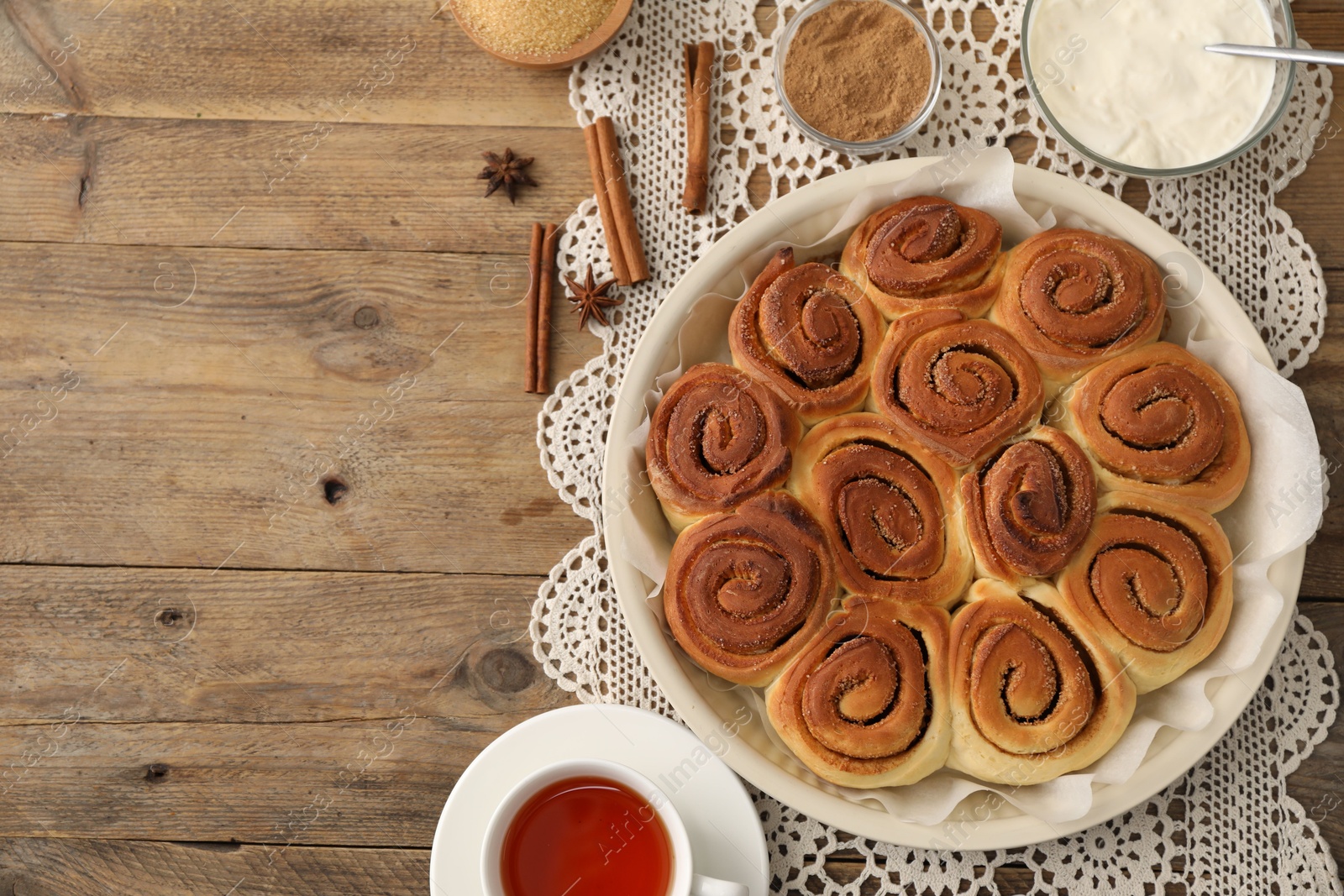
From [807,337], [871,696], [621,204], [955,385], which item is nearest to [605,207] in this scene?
[621,204]

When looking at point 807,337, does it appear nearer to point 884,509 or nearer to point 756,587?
point 884,509

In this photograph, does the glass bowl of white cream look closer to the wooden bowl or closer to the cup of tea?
the wooden bowl

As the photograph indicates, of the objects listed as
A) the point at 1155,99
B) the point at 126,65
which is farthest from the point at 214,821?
the point at 1155,99

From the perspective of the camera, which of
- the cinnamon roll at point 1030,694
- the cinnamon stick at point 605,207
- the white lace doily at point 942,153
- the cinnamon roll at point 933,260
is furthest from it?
the cinnamon stick at point 605,207

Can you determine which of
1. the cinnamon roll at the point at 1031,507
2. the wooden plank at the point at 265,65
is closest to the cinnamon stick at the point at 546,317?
the wooden plank at the point at 265,65

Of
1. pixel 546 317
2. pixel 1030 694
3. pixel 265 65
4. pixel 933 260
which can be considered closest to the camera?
pixel 1030 694

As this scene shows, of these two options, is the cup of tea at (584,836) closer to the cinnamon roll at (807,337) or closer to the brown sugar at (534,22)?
the cinnamon roll at (807,337)

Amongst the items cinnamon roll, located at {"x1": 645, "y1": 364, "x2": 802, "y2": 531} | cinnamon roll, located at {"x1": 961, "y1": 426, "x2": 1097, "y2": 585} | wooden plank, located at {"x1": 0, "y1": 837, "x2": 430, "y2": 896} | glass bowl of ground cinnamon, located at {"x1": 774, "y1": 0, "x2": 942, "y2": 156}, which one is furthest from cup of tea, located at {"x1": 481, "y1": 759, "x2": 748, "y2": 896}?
glass bowl of ground cinnamon, located at {"x1": 774, "y1": 0, "x2": 942, "y2": 156}
